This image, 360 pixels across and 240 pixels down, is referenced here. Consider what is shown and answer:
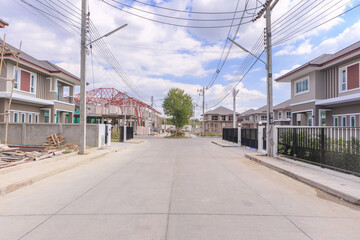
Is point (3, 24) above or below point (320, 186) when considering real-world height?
above

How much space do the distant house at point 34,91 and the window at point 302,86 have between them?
2494 centimetres

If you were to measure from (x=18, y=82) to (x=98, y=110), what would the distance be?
26612 millimetres

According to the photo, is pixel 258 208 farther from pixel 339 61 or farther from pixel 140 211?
pixel 339 61

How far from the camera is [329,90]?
72.6 ft

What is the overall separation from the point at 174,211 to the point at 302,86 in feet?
80.1

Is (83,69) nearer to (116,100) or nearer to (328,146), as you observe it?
(328,146)

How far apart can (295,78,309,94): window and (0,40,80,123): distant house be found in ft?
81.8

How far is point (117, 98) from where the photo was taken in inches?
2982

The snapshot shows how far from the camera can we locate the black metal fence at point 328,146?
8555 mm

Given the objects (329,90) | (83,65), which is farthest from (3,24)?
(329,90)

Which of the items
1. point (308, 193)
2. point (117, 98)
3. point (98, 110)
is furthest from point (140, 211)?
point (117, 98)

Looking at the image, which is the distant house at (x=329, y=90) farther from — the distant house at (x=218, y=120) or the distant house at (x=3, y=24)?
the distant house at (x=218, y=120)

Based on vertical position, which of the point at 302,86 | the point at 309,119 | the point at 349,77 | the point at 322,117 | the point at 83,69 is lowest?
the point at 309,119

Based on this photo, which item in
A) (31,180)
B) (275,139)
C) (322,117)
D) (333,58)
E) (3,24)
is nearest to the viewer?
(31,180)
